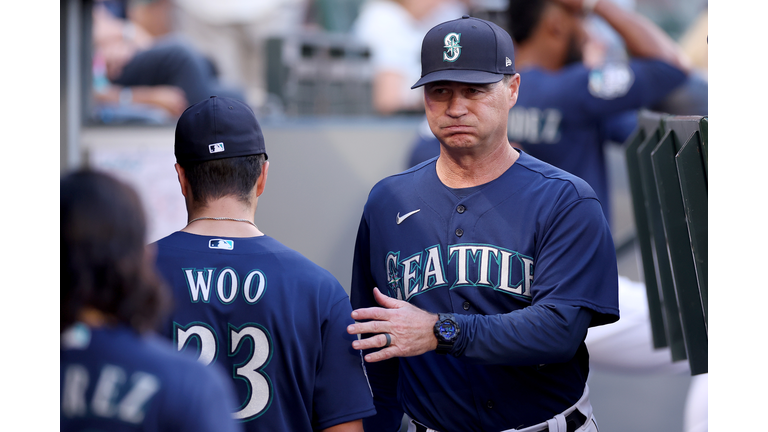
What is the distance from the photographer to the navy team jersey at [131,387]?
1.05 meters

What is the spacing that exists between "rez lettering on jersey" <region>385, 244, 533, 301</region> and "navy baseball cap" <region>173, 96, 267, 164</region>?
496 millimetres

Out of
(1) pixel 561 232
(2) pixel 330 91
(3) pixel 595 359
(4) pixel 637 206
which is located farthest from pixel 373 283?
(2) pixel 330 91

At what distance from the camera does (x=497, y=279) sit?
179 centimetres

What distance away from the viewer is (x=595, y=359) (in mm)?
3568

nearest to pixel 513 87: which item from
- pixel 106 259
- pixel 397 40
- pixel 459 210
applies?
pixel 459 210

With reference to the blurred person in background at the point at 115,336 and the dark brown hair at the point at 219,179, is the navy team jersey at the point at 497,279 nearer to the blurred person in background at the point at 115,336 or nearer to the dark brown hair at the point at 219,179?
the dark brown hair at the point at 219,179

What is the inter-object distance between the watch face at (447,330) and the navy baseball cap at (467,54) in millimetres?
594

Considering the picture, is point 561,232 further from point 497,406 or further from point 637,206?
point 637,206

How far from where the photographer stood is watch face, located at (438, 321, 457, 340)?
5.43 ft

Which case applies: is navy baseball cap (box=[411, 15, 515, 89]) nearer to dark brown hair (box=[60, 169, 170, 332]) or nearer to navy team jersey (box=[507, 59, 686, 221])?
dark brown hair (box=[60, 169, 170, 332])

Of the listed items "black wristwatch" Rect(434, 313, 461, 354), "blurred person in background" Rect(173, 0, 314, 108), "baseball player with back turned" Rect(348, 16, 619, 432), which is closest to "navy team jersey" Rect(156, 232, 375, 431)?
"baseball player with back turned" Rect(348, 16, 619, 432)

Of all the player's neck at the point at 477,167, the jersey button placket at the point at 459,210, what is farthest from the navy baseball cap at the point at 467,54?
→ the jersey button placket at the point at 459,210
